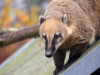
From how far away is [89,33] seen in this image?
6457 millimetres

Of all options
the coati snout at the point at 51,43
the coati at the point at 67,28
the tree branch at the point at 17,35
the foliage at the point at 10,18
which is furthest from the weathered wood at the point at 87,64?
the foliage at the point at 10,18

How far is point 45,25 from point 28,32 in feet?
9.10

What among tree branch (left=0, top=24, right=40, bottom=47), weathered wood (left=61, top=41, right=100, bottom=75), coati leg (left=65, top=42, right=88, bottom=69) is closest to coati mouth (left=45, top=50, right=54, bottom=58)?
weathered wood (left=61, top=41, right=100, bottom=75)

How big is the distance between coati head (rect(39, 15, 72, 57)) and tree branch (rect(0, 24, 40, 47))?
2.28 m

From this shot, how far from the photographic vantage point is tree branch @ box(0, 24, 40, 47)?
818 cm

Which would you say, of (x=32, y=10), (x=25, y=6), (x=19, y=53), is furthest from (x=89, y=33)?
(x=25, y=6)

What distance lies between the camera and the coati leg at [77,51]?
20.8 feet

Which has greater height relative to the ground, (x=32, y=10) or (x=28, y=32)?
(x=28, y=32)

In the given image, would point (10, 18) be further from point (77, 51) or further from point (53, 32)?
point (53, 32)

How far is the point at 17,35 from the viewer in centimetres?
836

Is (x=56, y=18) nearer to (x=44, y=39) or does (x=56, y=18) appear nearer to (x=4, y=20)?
(x=44, y=39)

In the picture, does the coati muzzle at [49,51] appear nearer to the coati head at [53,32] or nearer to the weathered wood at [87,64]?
the coati head at [53,32]

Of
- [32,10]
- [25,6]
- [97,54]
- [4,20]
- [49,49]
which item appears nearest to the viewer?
[49,49]

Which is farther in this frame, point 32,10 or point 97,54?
point 32,10
